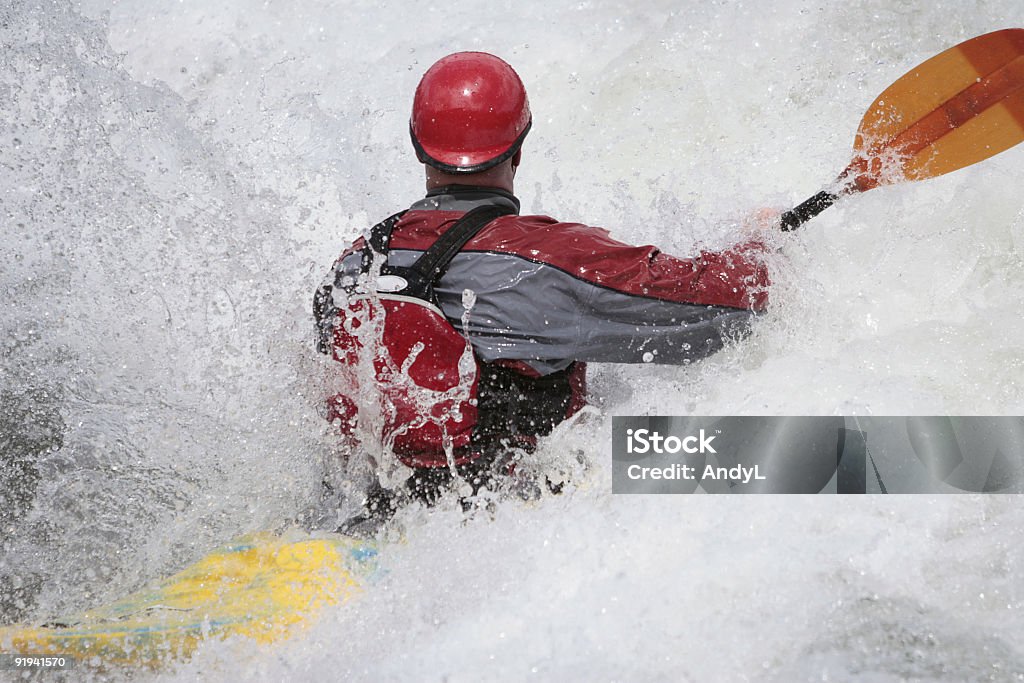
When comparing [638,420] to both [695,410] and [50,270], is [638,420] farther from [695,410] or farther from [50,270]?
[50,270]

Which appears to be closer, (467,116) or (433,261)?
(433,261)

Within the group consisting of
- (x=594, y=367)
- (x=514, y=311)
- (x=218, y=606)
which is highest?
(x=514, y=311)

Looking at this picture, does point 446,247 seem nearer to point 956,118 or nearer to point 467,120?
point 467,120

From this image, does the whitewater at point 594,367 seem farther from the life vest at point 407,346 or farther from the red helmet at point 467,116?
the red helmet at point 467,116

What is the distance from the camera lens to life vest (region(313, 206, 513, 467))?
1.68 m

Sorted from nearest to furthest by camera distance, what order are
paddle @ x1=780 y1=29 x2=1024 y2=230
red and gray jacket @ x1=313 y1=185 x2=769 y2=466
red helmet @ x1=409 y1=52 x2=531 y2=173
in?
1. red and gray jacket @ x1=313 y1=185 x2=769 y2=466
2. red helmet @ x1=409 y1=52 x2=531 y2=173
3. paddle @ x1=780 y1=29 x2=1024 y2=230

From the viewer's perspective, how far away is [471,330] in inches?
67.4

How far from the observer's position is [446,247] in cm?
168

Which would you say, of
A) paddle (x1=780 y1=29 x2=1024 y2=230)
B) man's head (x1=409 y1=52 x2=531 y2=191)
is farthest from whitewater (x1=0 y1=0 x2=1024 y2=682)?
man's head (x1=409 y1=52 x2=531 y2=191)

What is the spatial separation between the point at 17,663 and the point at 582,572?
3.61 feet

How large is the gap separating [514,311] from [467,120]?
1.43 ft

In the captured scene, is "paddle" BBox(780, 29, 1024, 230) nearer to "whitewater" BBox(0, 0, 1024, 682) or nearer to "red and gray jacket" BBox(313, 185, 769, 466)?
"whitewater" BBox(0, 0, 1024, 682)

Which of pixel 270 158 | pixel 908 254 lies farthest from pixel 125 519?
pixel 908 254

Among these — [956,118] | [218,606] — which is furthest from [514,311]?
[956,118]
